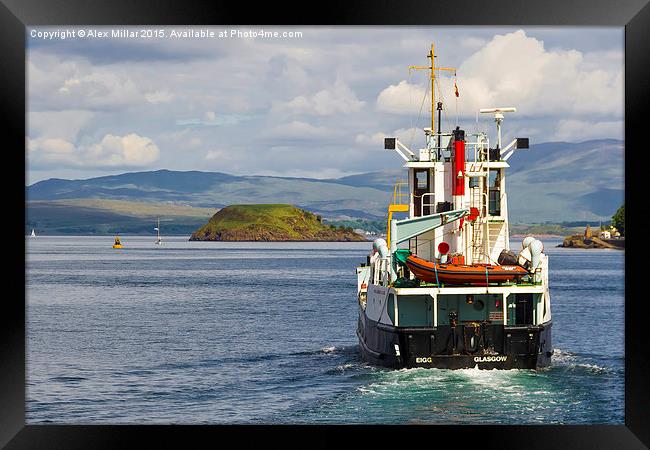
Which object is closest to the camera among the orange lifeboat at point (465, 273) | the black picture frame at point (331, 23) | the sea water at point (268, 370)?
the black picture frame at point (331, 23)

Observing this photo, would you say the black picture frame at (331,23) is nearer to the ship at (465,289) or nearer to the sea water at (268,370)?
the sea water at (268,370)

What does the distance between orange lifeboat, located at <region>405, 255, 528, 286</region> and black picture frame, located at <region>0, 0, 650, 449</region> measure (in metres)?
11.5

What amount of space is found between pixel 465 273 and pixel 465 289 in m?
0.44

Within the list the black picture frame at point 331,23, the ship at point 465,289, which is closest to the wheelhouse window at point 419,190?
the ship at point 465,289

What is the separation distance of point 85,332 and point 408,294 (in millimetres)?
27474

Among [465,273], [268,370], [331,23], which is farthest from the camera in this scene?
[268,370]

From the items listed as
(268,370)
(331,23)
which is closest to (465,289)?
(268,370)

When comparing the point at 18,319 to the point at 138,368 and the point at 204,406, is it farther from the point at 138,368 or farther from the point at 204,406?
the point at 138,368

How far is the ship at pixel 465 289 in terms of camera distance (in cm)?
2742

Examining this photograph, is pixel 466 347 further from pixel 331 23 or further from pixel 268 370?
pixel 331 23

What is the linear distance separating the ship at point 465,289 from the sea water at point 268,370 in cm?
68

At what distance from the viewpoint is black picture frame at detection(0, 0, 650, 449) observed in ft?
49.3

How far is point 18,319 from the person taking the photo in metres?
15.3

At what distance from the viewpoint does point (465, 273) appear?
89.7 ft
